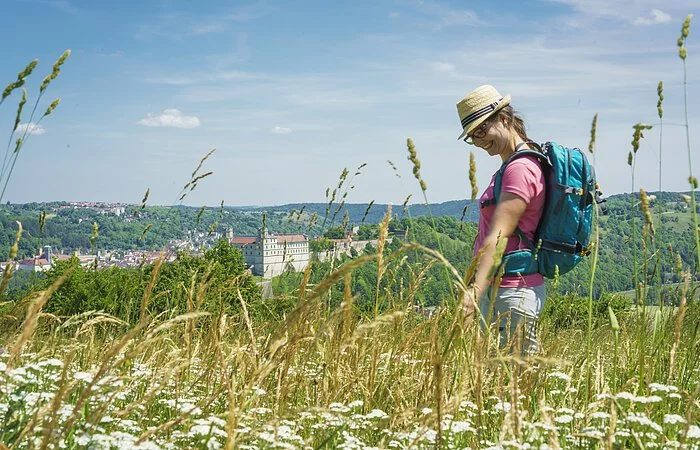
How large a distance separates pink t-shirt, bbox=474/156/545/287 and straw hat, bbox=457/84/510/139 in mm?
339

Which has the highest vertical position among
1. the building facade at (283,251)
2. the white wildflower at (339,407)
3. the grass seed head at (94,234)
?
the grass seed head at (94,234)

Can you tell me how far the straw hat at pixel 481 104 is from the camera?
3.93m

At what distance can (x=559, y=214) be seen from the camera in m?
3.77

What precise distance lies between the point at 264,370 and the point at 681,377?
245 cm

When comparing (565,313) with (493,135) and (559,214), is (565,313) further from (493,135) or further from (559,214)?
(493,135)

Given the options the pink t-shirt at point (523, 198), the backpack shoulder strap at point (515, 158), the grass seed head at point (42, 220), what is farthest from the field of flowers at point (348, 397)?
the grass seed head at point (42, 220)

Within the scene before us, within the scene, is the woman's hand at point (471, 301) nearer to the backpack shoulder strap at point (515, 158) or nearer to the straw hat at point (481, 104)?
the backpack shoulder strap at point (515, 158)

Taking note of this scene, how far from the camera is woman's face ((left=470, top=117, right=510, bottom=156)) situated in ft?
13.0

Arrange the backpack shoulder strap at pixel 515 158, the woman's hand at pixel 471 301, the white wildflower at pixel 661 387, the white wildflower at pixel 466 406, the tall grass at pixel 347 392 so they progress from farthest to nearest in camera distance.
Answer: the backpack shoulder strap at pixel 515 158
the white wildflower at pixel 466 406
the white wildflower at pixel 661 387
the tall grass at pixel 347 392
the woman's hand at pixel 471 301

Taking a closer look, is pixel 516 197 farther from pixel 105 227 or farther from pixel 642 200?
pixel 105 227

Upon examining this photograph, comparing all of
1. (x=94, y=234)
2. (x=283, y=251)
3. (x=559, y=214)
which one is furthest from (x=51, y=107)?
(x=283, y=251)

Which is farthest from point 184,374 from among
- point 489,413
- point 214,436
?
point 489,413

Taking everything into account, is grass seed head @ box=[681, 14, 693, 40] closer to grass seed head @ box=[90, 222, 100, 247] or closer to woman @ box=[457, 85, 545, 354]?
woman @ box=[457, 85, 545, 354]

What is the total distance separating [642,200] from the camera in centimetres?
234
